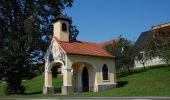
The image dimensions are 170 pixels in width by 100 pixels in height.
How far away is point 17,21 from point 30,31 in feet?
13.0

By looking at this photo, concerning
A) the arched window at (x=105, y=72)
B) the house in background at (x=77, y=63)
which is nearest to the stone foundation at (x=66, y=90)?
the house in background at (x=77, y=63)

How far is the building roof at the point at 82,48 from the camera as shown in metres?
36.3

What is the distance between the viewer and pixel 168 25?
51.2 meters

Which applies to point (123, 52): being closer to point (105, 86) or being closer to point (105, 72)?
point (105, 72)

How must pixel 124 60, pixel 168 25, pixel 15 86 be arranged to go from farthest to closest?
pixel 168 25 < pixel 124 60 < pixel 15 86

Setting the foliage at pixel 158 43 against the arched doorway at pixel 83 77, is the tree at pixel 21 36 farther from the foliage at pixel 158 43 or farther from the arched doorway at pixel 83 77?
the foliage at pixel 158 43

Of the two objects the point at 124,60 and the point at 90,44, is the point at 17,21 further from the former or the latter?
the point at 124,60

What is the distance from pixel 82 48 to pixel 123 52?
9261 mm

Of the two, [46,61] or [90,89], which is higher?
[46,61]

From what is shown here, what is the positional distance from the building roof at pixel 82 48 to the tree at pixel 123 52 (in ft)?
17.7

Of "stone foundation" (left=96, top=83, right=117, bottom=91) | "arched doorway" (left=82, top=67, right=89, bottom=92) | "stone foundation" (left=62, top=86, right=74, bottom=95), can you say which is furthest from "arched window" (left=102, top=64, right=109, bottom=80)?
"stone foundation" (left=62, top=86, right=74, bottom=95)

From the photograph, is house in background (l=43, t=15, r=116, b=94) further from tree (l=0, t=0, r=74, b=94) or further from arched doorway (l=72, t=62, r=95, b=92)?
tree (l=0, t=0, r=74, b=94)

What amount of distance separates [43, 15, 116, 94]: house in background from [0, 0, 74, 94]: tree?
1.94m

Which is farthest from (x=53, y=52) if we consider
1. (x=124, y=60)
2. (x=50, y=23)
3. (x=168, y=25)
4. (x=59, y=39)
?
(x=168, y=25)
